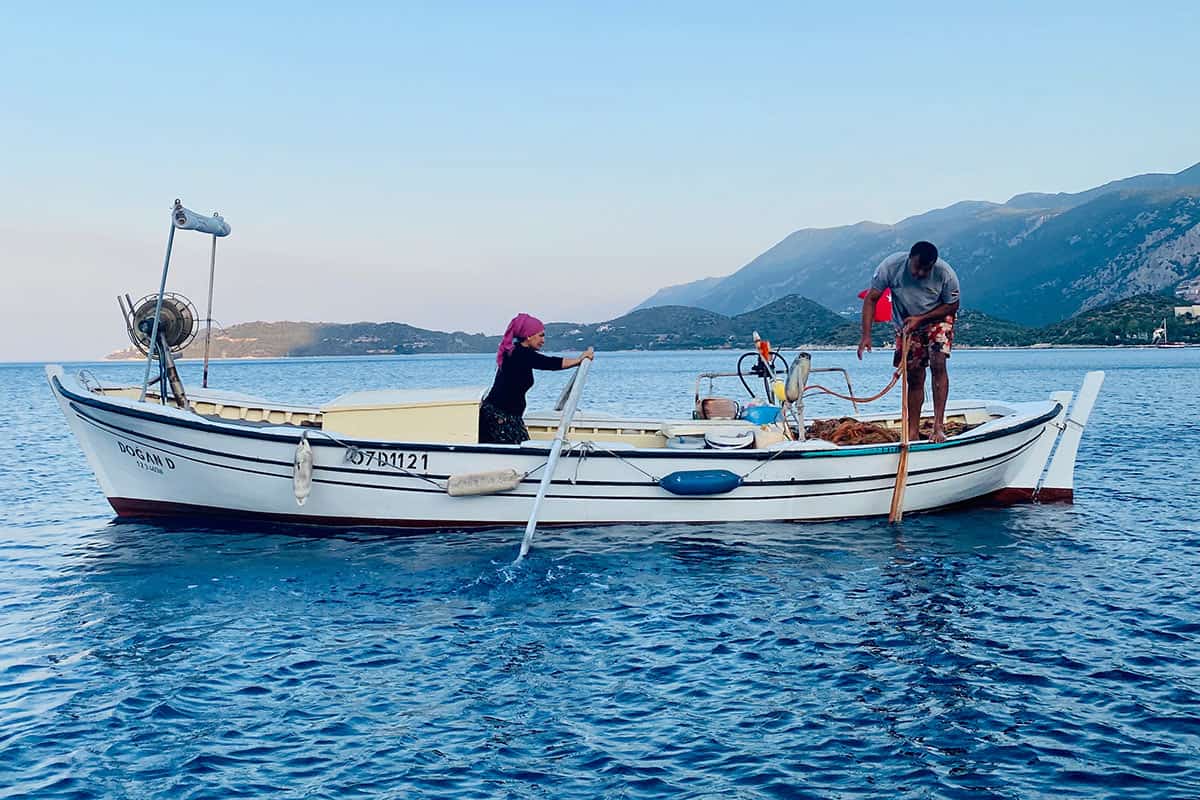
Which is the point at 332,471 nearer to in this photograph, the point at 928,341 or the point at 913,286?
the point at 913,286

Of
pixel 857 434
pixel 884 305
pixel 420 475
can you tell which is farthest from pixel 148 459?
pixel 884 305

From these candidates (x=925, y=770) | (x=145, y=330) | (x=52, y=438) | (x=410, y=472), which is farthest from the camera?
(x=52, y=438)

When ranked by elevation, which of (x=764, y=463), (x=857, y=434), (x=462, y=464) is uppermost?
(x=857, y=434)

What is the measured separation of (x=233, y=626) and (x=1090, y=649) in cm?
872

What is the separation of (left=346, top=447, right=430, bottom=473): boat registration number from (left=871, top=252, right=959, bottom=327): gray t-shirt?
23.2ft

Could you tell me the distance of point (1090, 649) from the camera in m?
8.82

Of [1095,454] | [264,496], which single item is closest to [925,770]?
[264,496]

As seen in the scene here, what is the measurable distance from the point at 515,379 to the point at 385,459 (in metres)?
2.18

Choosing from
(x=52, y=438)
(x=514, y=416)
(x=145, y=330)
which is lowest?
(x=52, y=438)

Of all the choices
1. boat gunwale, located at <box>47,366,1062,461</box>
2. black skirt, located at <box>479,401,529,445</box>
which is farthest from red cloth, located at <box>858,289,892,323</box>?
black skirt, located at <box>479,401,529,445</box>

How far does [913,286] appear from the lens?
13375mm

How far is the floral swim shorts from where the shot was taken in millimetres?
13516

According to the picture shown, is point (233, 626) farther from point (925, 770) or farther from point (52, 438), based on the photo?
point (52, 438)

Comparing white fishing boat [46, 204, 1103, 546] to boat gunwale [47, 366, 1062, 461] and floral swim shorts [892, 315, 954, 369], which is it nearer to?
boat gunwale [47, 366, 1062, 461]
